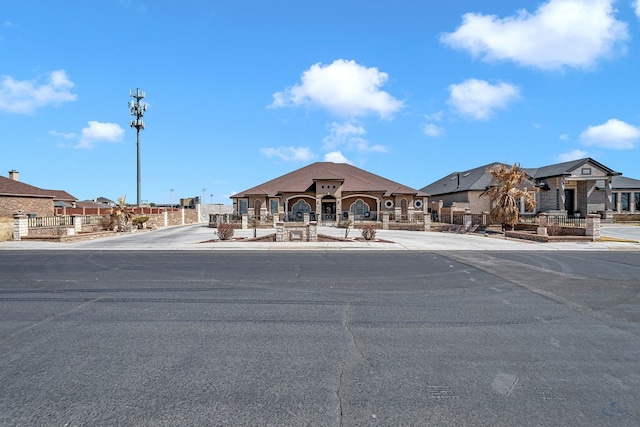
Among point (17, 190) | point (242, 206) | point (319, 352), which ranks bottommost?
point (319, 352)

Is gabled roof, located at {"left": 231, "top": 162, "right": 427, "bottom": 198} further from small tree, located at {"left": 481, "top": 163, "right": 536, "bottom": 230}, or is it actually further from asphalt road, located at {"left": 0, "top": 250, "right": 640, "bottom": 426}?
asphalt road, located at {"left": 0, "top": 250, "right": 640, "bottom": 426}

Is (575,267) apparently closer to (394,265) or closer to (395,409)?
(394,265)

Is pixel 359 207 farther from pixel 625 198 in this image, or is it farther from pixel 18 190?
pixel 18 190

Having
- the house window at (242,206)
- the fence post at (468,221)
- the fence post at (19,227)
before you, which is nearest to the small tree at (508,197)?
the fence post at (468,221)

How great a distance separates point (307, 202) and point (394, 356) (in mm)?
40574

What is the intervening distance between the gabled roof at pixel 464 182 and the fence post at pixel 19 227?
3989cm

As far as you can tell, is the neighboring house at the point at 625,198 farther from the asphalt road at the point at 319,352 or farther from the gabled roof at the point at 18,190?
the gabled roof at the point at 18,190

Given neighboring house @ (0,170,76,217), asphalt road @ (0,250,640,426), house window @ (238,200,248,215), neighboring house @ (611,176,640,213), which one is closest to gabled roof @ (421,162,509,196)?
neighboring house @ (611,176,640,213)

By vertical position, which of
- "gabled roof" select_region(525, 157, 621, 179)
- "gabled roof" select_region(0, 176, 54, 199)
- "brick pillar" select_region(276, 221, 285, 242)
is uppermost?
"gabled roof" select_region(525, 157, 621, 179)

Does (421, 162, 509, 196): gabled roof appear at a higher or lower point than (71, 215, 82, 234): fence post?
higher

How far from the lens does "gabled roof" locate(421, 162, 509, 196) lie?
4335 cm

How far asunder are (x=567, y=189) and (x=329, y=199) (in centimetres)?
2626

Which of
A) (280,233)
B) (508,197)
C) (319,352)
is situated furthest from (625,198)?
(319,352)

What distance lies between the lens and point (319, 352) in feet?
17.5
